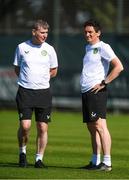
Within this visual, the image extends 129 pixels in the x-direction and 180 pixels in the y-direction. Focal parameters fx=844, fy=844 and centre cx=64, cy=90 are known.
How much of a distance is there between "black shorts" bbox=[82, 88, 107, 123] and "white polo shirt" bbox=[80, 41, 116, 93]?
124 mm

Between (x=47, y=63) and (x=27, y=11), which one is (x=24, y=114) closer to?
(x=47, y=63)

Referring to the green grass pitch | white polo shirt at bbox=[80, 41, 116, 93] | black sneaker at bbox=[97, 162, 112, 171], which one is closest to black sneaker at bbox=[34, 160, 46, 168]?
the green grass pitch

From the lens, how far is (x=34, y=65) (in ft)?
41.9

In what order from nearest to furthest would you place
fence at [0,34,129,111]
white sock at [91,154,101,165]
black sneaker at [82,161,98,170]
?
black sneaker at [82,161,98,170]
white sock at [91,154,101,165]
fence at [0,34,129,111]

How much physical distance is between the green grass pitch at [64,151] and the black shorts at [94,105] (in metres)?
0.82

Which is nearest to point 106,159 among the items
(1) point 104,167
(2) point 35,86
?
(1) point 104,167

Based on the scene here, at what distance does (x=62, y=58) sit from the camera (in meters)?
29.8

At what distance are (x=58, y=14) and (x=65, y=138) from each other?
12831mm

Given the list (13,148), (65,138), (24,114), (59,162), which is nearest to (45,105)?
(24,114)

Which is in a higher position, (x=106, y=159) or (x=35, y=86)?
(x=35, y=86)

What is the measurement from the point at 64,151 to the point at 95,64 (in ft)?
11.8

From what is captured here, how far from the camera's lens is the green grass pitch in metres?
11.8

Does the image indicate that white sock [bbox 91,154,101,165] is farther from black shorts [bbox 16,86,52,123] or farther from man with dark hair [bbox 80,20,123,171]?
black shorts [bbox 16,86,52,123]

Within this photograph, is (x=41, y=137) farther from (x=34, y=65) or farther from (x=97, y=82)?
(x=97, y=82)
